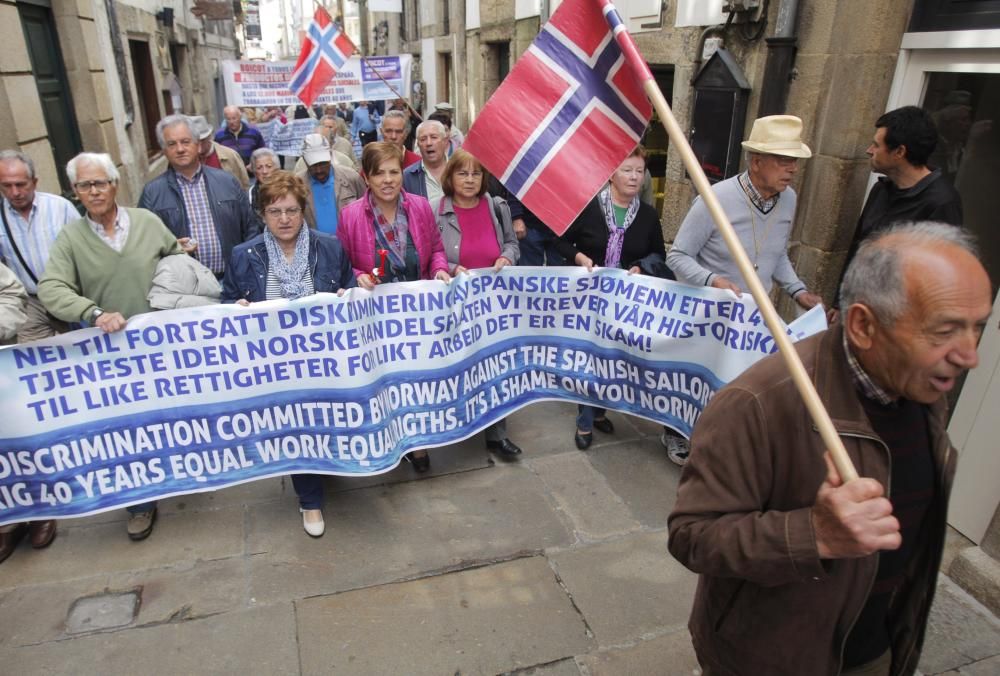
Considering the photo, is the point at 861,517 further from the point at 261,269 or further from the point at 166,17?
the point at 166,17

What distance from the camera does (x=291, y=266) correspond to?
3402 millimetres

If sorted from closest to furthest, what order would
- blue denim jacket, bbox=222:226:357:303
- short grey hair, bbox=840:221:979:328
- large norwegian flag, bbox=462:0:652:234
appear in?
short grey hair, bbox=840:221:979:328, large norwegian flag, bbox=462:0:652:234, blue denim jacket, bbox=222:226:357:303

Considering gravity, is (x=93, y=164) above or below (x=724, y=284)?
above

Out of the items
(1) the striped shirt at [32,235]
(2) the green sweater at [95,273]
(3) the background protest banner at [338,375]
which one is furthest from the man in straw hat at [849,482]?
(1) the striped shirt at [32,235]

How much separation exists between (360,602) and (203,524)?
115 cm

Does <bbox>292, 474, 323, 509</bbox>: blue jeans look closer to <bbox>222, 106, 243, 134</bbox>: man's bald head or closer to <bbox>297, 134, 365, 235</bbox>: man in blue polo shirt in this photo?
<bbox>297, 134, 365, 235</bbox>: man in blue polo shirt

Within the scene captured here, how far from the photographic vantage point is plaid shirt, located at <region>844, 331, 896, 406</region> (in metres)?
1.43

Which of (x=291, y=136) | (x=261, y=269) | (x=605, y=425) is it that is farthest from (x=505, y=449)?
(x=291, y=136)

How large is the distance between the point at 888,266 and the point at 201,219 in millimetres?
4043

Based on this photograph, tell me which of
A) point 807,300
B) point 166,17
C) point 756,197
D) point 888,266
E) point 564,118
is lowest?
point 807,300

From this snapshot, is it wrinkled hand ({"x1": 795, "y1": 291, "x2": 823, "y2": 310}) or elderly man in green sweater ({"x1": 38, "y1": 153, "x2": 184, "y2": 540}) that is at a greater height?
elderly man in green sweater ({"x1": 38, "y1": 153, "x2": 184, "y2": 540})

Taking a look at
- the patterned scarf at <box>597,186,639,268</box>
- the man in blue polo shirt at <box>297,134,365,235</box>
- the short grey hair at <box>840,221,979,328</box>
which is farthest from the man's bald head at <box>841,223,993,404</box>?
the man in blue polo shirt at <box>297,134,365,235</box>

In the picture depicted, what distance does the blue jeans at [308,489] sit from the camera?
11.4 ft

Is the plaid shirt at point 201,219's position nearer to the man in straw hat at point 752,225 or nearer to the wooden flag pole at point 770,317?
the man in straw hat at point 752,225
